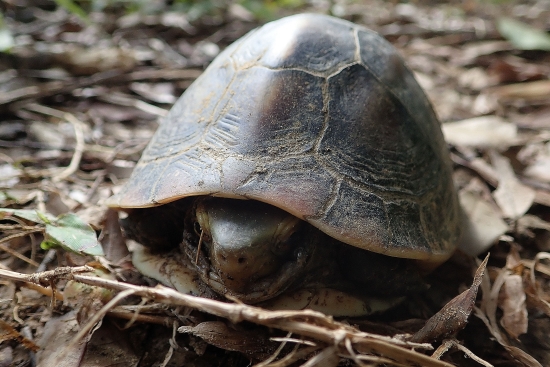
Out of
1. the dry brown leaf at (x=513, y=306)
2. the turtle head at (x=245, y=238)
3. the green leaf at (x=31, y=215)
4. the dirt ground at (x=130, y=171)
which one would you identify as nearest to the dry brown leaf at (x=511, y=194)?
the dirt ground at (x=130, y=171)

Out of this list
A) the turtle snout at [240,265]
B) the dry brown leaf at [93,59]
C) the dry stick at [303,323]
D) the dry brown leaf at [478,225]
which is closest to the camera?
the dry stick at [303,323]

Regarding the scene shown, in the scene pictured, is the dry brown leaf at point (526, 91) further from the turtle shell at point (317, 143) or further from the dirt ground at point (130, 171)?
the turtle shell at point (317, 143)

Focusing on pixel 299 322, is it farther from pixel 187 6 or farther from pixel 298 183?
pixel 187 6

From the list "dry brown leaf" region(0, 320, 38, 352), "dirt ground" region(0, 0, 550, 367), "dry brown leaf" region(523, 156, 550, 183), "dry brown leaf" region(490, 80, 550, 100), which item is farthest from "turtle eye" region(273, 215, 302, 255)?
"dry brown leaf" region(490, 80, 550, 100)

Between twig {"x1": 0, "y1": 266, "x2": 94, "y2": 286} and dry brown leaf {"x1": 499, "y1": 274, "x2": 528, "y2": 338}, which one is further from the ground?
twig {"x1": 0, "y1": 266, "x2": 94, "y2": 286}

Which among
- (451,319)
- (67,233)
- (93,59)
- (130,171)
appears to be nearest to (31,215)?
(67,233)

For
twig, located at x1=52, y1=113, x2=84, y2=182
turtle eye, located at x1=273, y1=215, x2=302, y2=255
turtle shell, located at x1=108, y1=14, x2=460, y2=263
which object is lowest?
twig, located at x1=52, y1=113, x2=84, y2=182

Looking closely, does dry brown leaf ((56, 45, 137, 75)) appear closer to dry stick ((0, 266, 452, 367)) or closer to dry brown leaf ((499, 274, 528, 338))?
dry stick ((0, 266, 452, 367))
